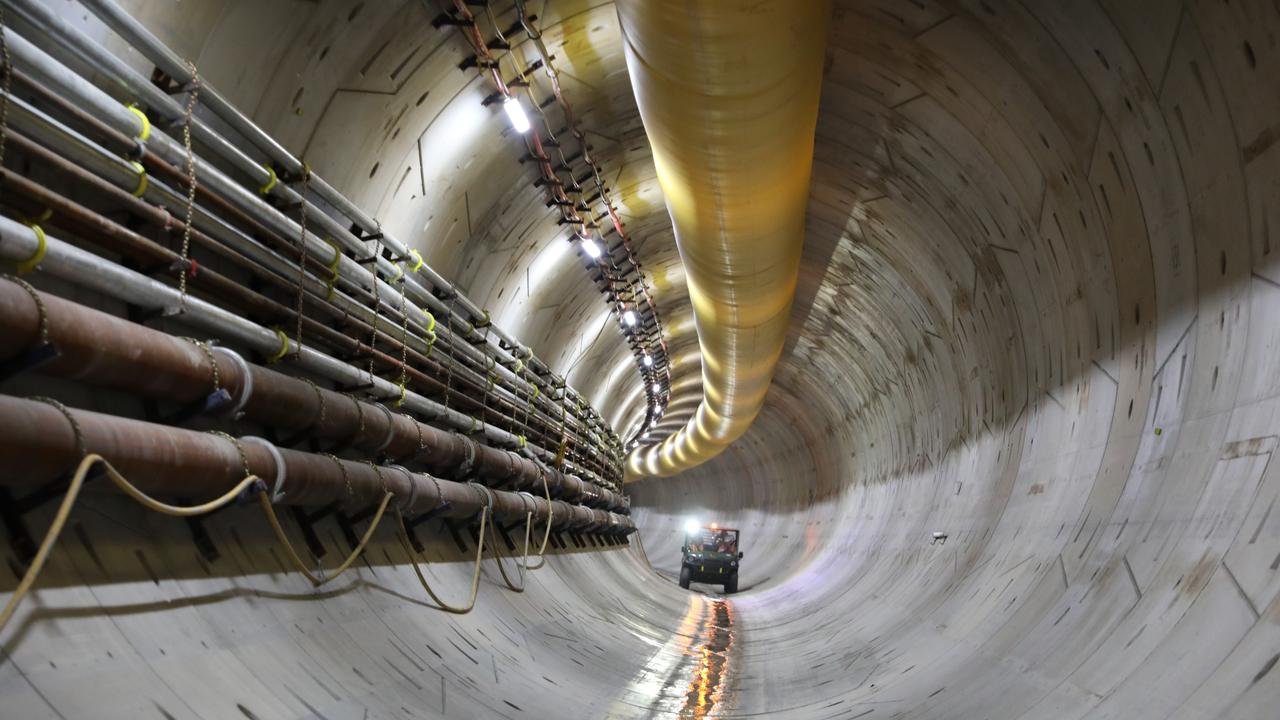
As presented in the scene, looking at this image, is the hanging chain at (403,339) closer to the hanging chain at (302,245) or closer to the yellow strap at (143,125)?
the hanging chain at (302,245)

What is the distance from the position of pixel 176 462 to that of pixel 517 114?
4.71 meters

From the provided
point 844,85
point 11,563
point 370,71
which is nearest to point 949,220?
point 844,85

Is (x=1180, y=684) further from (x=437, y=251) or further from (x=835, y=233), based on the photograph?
(x=835, y=233)

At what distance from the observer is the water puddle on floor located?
736cm

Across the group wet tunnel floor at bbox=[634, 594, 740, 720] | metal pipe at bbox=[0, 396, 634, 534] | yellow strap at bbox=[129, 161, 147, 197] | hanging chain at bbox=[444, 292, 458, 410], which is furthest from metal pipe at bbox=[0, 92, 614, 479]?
wet tunnel floor at bbox=[634, 594, 740, 720]

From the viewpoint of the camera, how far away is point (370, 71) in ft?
19.9

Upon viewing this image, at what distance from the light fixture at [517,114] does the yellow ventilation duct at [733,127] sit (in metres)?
1.28

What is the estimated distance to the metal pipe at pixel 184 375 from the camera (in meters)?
3.42

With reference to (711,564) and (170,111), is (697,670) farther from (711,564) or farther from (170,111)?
(711,564)

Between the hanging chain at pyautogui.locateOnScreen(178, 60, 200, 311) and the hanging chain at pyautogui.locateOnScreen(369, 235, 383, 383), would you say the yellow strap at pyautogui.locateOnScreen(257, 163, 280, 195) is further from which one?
the hanging chain at pyautogui.locateOnScreen(369, 235, 383, 383)

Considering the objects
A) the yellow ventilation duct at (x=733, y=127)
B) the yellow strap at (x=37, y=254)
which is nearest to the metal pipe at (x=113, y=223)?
the yellow strap at (x=37, y=254)

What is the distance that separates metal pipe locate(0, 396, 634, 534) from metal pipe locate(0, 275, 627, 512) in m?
0.20

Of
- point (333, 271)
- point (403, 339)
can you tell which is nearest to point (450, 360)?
point (403, 339)

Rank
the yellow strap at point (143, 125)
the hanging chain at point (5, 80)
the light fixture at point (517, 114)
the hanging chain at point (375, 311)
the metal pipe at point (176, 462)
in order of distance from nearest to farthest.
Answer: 1. the metal pipe at point (176, 462)
2. the hanging chain at point (5, 80)
3. the yellow strap at point (143, 125)
4. the hanging chain at point (375, 311)
5. the light fixture at point (517, 114)
